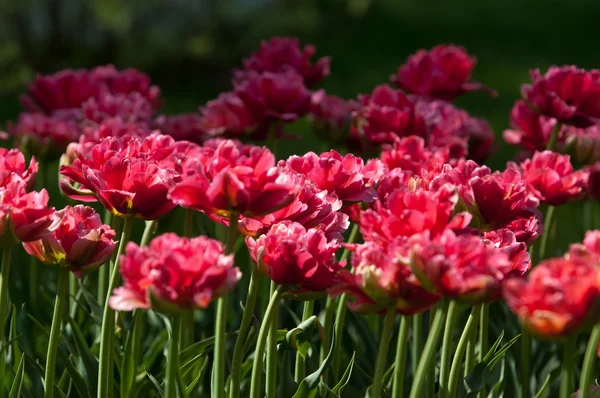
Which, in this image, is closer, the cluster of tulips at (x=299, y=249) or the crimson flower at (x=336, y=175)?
the cluster of tulips at (x=299, y=249)

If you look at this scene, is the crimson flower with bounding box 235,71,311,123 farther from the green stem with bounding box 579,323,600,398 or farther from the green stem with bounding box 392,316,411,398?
the green stem with bounding box 579,323,600,398

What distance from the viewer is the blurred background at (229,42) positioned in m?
6.12

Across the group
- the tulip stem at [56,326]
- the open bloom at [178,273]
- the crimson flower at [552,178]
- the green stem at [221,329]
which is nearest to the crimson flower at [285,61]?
the crimson flower at [552,178]

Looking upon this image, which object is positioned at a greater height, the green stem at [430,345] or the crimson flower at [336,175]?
the crimson flower at [336,175]

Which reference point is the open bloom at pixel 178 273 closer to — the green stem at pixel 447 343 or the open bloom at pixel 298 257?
the open bloom at pixel 298 257

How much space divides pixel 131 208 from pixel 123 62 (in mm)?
5184

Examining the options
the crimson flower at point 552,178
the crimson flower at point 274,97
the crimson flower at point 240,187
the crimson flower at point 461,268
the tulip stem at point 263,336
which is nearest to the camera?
the crimson flower at point 461,268

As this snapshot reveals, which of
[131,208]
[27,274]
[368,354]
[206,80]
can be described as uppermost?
[131,208]

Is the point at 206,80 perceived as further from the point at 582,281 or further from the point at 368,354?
the point at 582,281

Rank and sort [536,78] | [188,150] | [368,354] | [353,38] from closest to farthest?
1. [188,150]
2. [368,354]
3. [536,78]
4. [353,38]

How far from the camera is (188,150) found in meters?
1.60

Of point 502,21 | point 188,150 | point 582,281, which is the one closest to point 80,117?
point 188,150

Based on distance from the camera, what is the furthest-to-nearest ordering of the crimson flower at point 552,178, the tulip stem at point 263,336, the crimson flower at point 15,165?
the crimson flower at point 552,178
the crimson flower at point 15,165
the tulip stem at point 263,336

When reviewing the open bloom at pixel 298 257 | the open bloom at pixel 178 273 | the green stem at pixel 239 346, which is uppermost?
the open bloom at pixel 178 273
